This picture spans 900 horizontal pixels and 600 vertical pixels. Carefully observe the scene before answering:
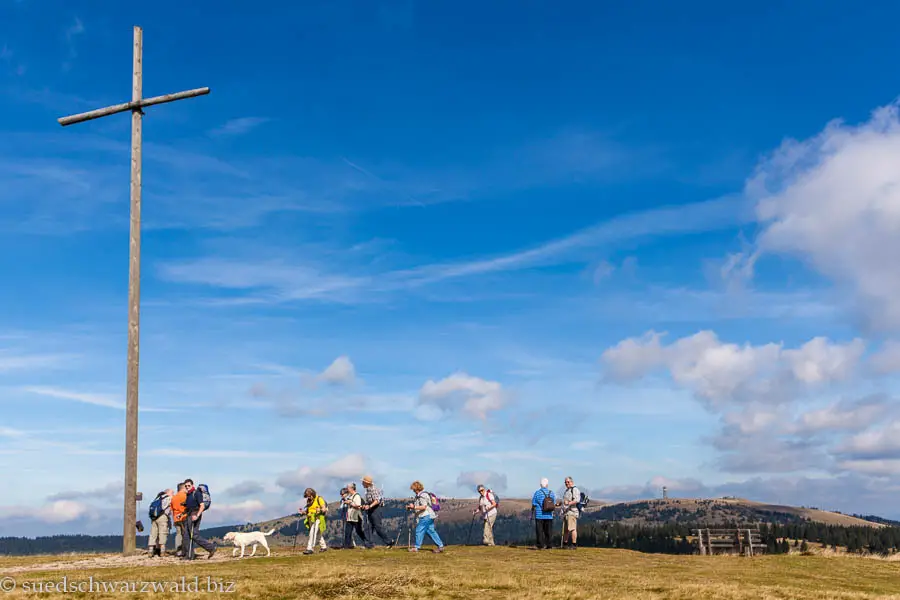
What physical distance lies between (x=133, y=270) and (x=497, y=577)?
16.0 m

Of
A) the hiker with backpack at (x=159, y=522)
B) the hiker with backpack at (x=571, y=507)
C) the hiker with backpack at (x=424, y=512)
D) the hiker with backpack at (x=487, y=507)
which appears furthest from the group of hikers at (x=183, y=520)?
the hiker with backpack at (x=571, y=507)

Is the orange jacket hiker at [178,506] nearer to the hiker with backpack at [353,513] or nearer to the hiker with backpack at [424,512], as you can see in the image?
the hiker with backpack at [353,513]

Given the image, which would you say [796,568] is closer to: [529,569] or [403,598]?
[529,569]

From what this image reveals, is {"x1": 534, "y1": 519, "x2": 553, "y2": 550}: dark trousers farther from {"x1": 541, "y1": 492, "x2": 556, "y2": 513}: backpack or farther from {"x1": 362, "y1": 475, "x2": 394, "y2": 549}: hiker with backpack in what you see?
{"x1": 362, "y1": 475, "x2": 394, "y2": 549}: hiker with backpack

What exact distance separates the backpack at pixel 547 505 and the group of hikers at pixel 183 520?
497 inches

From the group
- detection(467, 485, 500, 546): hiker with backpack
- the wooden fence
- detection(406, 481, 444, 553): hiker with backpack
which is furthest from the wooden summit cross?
the wooden fence

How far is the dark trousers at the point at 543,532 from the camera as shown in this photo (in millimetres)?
31828

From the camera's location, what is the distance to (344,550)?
1153 inches

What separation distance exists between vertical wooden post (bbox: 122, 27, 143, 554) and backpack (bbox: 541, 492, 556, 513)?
1517 centimetres

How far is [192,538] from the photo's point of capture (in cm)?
2628

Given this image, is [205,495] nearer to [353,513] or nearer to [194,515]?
[194,515]

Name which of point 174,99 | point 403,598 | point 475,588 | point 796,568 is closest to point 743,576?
point 796,568

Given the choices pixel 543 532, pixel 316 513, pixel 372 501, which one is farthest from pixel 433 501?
pixel 543 532

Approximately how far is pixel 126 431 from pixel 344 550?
8.98 meters
